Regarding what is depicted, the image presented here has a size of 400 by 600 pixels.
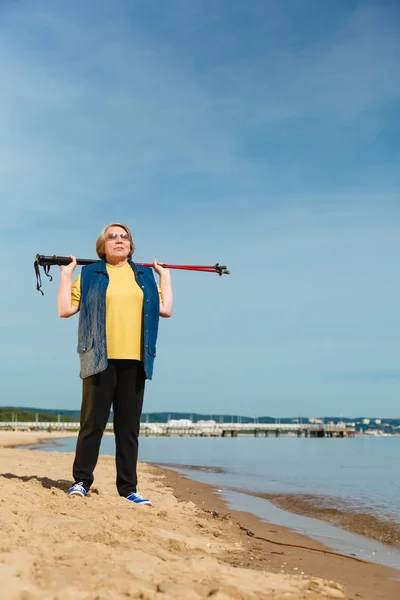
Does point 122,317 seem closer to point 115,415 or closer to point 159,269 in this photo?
point 159,269

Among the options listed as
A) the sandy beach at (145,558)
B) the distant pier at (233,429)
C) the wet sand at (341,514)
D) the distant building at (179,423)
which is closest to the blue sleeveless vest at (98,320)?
the sandy beach at (145,558)

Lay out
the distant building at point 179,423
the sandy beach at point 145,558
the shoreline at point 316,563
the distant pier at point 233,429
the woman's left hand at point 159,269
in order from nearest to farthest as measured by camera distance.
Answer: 1. the sandy beach at point 145,558
2. the shoreline at point 316,563
3. the woman's left hand at point 159,269
4. the distant pier at point 233,429
5. the distant building at point 179,423

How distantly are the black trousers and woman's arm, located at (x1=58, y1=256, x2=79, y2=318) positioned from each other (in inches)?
20.7

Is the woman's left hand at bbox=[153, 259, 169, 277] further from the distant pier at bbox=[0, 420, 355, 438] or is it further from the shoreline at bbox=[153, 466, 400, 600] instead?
the distant pier at bbox=[0, 420, 355, 438]

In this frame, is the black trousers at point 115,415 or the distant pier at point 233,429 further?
the distant pier at point 233,429

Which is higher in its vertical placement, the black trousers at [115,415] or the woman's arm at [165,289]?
the woman's arm at [165,289]

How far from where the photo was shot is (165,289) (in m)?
5.30

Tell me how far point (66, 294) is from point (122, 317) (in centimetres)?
48

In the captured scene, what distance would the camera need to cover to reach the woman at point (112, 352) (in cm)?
487

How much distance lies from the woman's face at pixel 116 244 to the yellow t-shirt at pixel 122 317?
22cm

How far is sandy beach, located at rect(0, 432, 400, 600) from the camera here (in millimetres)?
2590

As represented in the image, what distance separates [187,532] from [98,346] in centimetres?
154

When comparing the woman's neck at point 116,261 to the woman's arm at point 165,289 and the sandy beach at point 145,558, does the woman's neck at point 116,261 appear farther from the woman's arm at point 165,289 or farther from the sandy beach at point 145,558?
the sandy beach at point 145,558

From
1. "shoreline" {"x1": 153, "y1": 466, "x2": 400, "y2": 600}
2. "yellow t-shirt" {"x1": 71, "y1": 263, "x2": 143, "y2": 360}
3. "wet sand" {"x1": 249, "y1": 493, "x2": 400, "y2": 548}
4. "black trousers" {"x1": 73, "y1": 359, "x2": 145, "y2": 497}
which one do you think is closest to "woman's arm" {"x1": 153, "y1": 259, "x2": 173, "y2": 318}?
"yellow t-shirt" {"x1": 71, "y1": 263, "x2": 143, "y2": 360}
